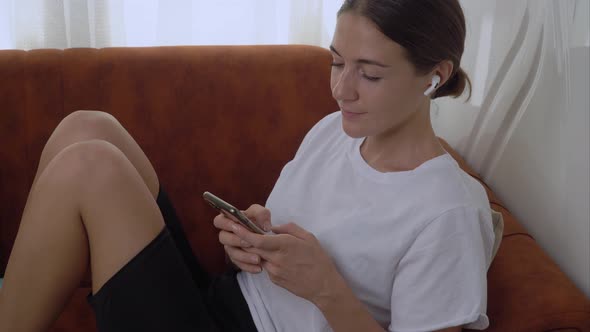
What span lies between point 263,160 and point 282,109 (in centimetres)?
14

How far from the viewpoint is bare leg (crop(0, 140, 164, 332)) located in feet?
3.29

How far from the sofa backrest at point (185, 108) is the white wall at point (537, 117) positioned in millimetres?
397

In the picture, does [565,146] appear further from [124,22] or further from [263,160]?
[124,22]

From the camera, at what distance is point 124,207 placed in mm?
1018

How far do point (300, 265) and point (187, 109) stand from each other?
738 mm

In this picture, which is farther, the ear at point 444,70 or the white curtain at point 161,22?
the white curtain at point 161,22

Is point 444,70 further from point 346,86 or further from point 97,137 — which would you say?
point 97,137

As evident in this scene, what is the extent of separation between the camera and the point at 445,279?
917 mm

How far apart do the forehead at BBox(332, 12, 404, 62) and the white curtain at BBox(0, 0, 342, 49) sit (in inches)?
35.0

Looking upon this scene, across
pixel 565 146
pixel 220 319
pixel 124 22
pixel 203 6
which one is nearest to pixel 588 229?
pixel 565 146

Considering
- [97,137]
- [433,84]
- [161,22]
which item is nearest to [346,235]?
[433,84]

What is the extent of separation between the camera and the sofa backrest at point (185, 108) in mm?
1528

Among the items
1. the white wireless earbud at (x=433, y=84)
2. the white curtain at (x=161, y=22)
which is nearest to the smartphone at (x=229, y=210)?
the white wireless earbud at (x=433, y=84)

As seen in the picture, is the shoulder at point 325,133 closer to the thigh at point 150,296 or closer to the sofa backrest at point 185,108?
the sofa backrest at point 185,108
